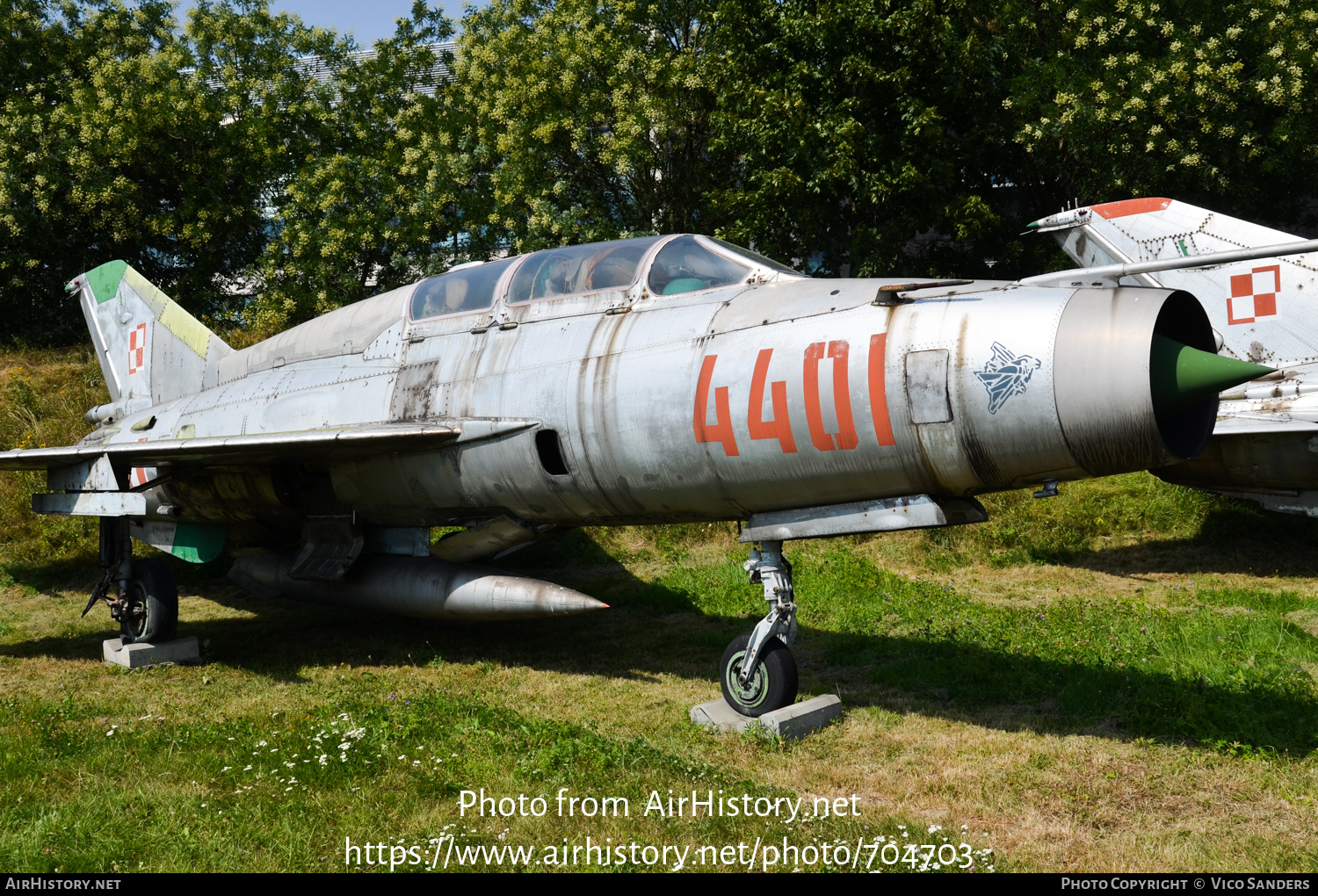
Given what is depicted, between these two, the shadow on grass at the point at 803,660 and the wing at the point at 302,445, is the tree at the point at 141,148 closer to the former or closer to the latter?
the shadow on grass at the point at 803,660

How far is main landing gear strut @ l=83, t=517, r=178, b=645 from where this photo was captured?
366 inches

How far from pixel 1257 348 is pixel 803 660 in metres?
6.96

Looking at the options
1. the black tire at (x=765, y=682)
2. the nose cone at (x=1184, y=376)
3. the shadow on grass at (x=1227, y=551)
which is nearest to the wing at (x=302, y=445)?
the black tire at (x=765, y=682)

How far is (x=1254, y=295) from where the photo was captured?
11031 mm

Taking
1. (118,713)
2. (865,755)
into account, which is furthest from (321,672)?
(865,755)

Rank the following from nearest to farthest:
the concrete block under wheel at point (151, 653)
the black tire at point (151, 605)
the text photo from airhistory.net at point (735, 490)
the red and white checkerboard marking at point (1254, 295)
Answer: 1. the text photo from airhistory.net at point (735, 490)
2. the concrete block under wheel at point (151, 653)
3. the black tire at point (151, 605)
4. the red and white checkerboard marking at point (1254, 295)

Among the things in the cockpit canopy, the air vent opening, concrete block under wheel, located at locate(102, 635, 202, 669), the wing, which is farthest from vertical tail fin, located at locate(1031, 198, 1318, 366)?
concrete block under wheel, located at locate(102, 635, 202, 669)

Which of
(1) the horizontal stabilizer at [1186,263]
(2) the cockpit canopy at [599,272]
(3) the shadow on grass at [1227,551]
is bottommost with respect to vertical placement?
(3) the shadow on grass at [1227,551]

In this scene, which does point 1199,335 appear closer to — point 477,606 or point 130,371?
point 477,606

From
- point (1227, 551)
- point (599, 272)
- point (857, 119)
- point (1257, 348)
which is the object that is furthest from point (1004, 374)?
point (857, 119)

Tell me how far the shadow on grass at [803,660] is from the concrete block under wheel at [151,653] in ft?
1.06

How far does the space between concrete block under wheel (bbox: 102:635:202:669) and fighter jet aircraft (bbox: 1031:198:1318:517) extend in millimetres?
10881

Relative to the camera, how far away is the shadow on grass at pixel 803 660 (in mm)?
6332

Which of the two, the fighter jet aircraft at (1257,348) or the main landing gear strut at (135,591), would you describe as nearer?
the main landing gear strut at (135,591)
